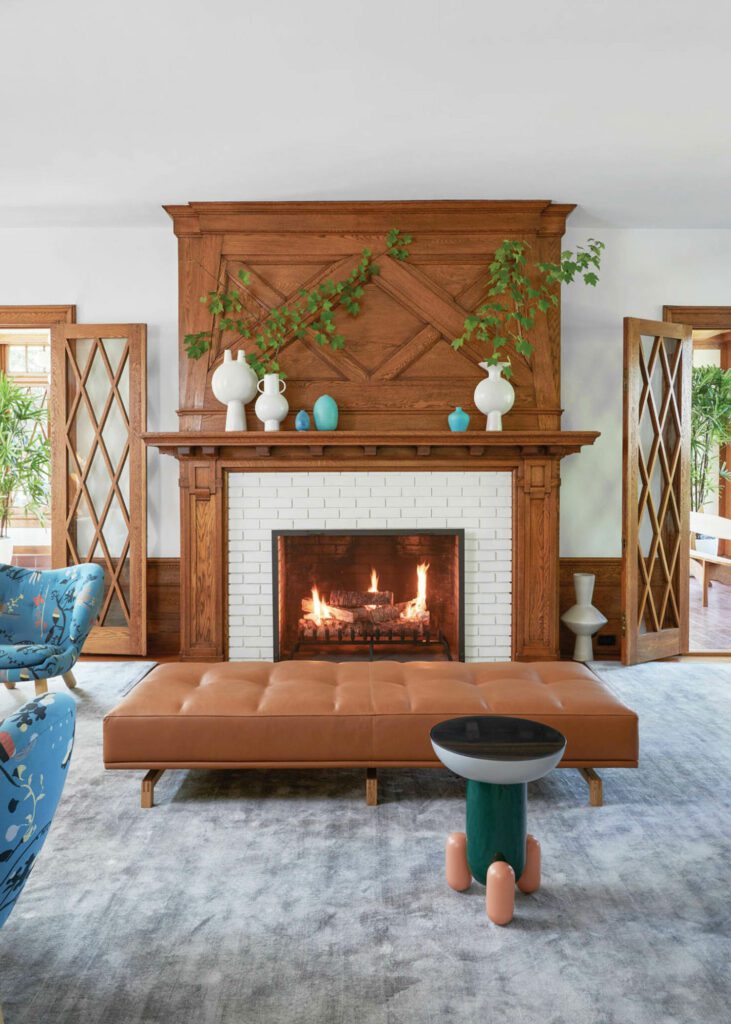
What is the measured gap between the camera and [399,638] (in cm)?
461

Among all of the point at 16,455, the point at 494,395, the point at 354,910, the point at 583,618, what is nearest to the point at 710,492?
the point at 583,618

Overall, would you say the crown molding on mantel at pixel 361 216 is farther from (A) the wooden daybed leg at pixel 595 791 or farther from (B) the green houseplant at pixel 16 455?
(A) the wooden daybed leg at pixel 595 791

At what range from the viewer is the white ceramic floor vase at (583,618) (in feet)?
15.1

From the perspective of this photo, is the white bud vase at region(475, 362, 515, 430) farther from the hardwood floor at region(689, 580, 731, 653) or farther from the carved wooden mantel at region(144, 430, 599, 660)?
the hardwood floor at region(689, 580, 731, 653)

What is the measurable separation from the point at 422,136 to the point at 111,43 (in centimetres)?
138

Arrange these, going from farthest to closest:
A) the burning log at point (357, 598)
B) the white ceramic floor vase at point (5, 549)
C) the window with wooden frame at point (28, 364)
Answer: the window with wooden frame at point (28, 364), the white ceramic floor vase at point (5, 549), the burning log at point (357, 598)

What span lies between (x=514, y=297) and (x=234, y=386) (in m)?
1.66

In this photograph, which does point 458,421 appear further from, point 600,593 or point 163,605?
point 163,605

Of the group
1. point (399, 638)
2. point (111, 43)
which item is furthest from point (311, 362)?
point (111, 43)

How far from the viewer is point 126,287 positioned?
4.79m

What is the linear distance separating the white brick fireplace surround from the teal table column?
93.7 inches

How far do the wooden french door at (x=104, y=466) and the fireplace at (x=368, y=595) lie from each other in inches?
37.7

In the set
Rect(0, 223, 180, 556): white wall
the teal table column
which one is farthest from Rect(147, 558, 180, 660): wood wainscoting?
the teal table column

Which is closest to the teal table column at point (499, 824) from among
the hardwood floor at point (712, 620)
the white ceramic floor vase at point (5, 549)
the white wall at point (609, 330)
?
the white wall at point (609, 330)
